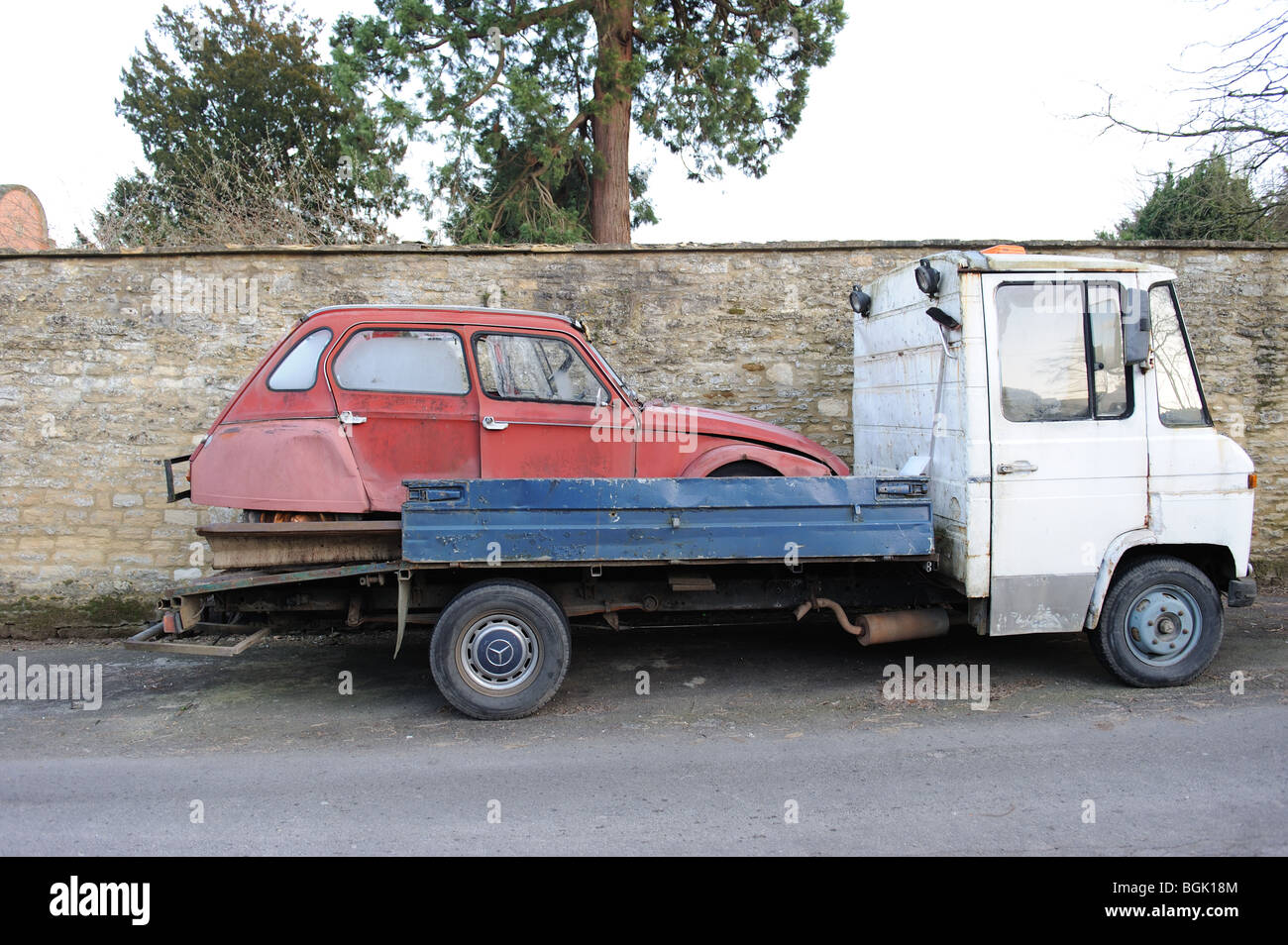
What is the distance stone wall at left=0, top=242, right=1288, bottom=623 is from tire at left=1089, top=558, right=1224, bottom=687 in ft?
11.4

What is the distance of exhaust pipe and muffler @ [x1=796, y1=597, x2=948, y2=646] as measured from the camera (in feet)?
18.4

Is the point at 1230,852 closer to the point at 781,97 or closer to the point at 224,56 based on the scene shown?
the point at 781,97

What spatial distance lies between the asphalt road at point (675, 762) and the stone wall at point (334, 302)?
207 centimetres

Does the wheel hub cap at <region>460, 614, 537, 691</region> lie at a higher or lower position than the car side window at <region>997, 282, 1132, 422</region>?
lower

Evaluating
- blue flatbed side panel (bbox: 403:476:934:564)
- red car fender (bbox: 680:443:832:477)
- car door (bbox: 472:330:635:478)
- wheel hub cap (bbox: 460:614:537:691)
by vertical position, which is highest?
car door (bbox: 472:330:635:478)

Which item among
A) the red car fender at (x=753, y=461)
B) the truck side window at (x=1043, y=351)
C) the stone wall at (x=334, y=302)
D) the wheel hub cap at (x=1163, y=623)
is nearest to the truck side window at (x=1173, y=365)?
the truck side window at (x=1043, y=351)

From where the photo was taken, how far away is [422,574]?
5.36 metres

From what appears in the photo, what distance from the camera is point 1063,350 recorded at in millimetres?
5363

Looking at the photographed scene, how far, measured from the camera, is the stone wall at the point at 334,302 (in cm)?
795

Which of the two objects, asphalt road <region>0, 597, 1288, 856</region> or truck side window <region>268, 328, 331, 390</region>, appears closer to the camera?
asphalt road <region>0, 597, 1288, 856</region>

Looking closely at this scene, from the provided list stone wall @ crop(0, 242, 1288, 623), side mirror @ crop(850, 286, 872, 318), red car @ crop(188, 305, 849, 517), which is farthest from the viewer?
stone wall @ crop(0, 242, 1288, 623)

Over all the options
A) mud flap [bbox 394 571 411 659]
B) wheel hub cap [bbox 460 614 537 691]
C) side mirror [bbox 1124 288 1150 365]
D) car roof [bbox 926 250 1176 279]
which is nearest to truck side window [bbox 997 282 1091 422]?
car roof [bbox 926 250 1176 279]

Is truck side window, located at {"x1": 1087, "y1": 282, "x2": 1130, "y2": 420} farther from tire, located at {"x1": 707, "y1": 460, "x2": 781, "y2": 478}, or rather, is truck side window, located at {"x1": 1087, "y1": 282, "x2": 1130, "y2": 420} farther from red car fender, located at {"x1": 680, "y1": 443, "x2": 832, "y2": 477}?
tire, located at {"x1": 707, "y1": 460, "x2": 781, "y2": 478}

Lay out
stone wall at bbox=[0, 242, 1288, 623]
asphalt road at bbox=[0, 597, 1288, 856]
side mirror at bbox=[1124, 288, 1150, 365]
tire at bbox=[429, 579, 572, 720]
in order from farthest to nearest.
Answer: stone wall at bbox=[0, 242, 1288, 623] → side mirror at bbox=[1124, 288, 1150, 365] → tire at bbox=[429, 579, 572, 720] → asphalt road at bbox=[0, 597, 1288, 856]
